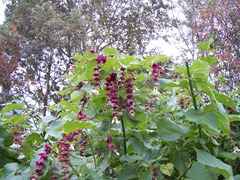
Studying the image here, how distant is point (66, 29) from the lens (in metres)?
9.59

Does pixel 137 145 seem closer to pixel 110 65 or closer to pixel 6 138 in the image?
pixel 110 65

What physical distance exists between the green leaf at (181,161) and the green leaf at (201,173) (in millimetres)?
103

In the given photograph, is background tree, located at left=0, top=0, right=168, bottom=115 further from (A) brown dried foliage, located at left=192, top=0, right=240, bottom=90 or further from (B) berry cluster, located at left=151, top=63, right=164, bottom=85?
(B) berry cluster, located at left=151, top=63, right=164, bottom=85

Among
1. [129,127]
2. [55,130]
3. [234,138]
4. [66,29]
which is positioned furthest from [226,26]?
[55,130]

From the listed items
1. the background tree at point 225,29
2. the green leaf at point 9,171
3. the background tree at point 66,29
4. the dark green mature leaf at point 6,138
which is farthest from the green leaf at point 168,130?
the background tree at point 66,29

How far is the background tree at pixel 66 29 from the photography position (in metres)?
9.95

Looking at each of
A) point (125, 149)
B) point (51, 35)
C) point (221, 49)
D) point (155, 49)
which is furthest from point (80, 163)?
point (155, 49)

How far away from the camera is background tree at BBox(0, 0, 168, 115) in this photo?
9.95 meters

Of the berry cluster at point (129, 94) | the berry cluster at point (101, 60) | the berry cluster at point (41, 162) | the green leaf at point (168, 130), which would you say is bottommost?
the berry cluster at point (41, 162)

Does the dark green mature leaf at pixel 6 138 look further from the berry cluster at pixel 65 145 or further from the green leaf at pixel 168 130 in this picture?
the green leaf at pixel 168 130

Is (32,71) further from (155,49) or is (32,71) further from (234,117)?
(234,117)

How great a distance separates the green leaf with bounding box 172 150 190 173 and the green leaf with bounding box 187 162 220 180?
0.10 metres

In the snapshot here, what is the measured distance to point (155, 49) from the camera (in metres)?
11.4

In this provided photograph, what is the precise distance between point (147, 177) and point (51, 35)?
31.8ft
